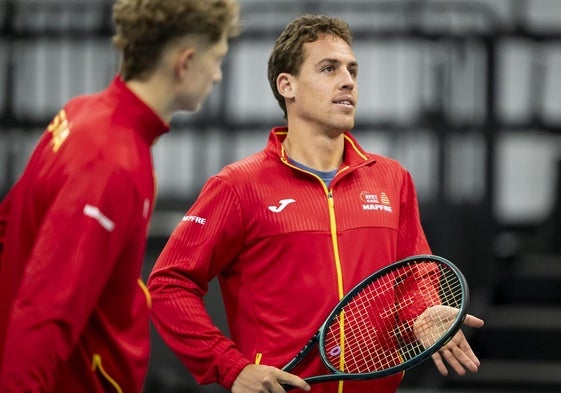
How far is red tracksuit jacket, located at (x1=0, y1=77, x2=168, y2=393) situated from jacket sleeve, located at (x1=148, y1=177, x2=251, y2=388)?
2.61ft

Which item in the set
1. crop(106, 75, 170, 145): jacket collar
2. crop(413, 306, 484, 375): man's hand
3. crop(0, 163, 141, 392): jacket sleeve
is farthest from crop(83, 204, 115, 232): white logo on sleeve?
crop(413, 306, 484, 375): man's hand

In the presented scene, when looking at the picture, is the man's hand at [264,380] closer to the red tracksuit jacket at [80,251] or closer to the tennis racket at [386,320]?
the tennis racket at [386,320]

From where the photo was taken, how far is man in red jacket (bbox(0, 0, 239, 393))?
2.94m

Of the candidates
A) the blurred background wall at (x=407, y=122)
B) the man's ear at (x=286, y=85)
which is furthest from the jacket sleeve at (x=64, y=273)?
the blurred background wall at (x=407, y=122)

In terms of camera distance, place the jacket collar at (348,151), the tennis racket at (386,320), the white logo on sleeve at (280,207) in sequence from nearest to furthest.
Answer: the tennis racket at (386,320) < the white logo on sleeve at (280,207) < the jacket collar at (348,151)

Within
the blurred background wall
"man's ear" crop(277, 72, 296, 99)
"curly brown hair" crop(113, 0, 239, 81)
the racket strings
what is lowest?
the blurred background wall

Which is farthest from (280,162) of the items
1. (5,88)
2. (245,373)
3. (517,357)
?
(5,88)

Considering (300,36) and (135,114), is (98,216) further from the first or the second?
(300,36)

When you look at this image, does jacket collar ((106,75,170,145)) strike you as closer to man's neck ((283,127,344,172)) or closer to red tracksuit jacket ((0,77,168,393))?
red tracksuit jacket ((0,77,168,393))

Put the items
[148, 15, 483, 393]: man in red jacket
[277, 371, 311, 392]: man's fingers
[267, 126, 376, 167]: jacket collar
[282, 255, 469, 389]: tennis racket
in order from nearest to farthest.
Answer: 1. [277, 371, 311, 392]: man's fingers
2. [282, 255, 469, 389]: tennis racket
3. [148, 15, 483, 393]: man in red jacket
4. [267, 126, 376, 167]: jacket collar

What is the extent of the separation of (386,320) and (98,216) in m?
1.47

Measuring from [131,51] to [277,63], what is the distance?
1451 millimetres

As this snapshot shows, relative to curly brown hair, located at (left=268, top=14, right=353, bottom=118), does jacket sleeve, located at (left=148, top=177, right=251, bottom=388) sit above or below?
below

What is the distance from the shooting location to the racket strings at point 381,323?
4141 millimetres
